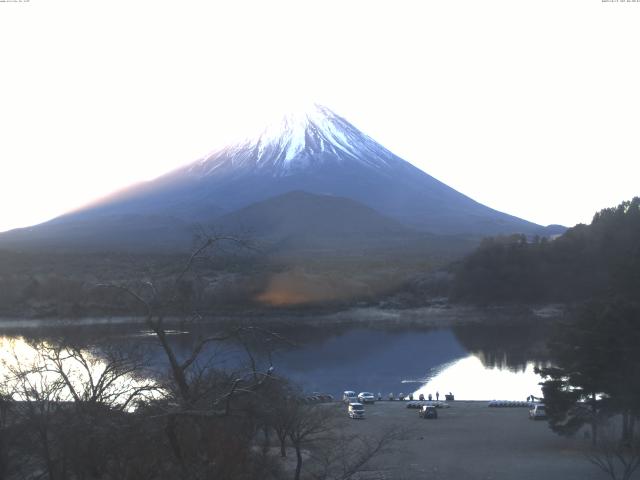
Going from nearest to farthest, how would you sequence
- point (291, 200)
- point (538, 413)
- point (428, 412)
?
point (538, 413) < point (428, 412) < point (291, 200)

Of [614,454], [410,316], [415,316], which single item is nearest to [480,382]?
[614,454]

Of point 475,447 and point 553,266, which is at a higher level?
point 553,266

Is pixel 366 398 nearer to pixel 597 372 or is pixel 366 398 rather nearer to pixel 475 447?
pixel 475 447

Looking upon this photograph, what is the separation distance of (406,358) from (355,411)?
9597mm

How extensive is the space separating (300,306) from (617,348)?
24336mm

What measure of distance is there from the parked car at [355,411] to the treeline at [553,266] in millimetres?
23983

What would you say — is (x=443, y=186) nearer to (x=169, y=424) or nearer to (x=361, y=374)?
(x=361, y=374)

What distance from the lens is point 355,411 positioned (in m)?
14.9

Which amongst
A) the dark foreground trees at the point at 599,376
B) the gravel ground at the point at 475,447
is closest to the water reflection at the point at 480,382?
the gravel ground at the point at 475,447

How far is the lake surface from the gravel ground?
2.79 metres

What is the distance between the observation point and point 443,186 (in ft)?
289

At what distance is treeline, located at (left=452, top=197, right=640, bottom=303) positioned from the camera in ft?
125

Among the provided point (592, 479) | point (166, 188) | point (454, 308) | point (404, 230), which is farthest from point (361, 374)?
point (166, 188)

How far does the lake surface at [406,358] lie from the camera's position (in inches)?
766
